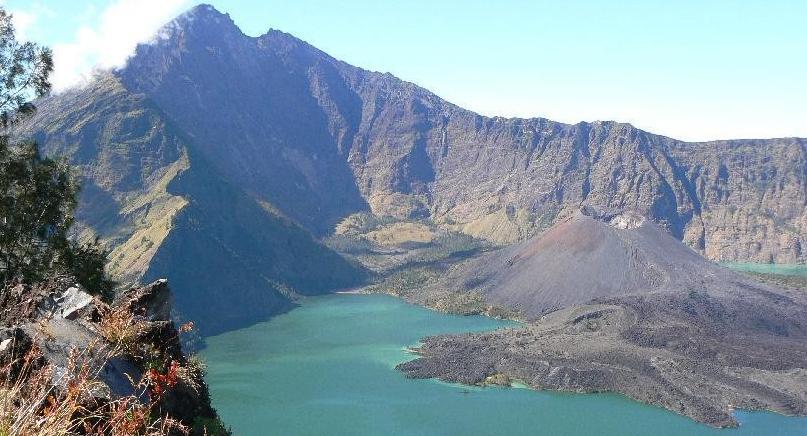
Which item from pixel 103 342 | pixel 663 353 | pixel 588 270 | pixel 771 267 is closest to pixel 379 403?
pixel 663 353

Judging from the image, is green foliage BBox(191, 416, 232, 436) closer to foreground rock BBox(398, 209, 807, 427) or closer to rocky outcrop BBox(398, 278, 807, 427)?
rocky outcrop BBox(398, 278, 807, 427)

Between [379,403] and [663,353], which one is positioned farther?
[663,353]

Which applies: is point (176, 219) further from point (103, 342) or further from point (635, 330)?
point (103, 342)

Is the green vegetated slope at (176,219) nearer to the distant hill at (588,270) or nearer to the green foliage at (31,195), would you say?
the distant hill at (588,270)

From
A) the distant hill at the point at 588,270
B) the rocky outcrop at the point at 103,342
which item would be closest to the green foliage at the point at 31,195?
the rocky outcrop at the point at 103,342

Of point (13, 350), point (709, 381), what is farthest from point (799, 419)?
point (13, 350)

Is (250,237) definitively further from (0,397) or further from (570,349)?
(0,397)
